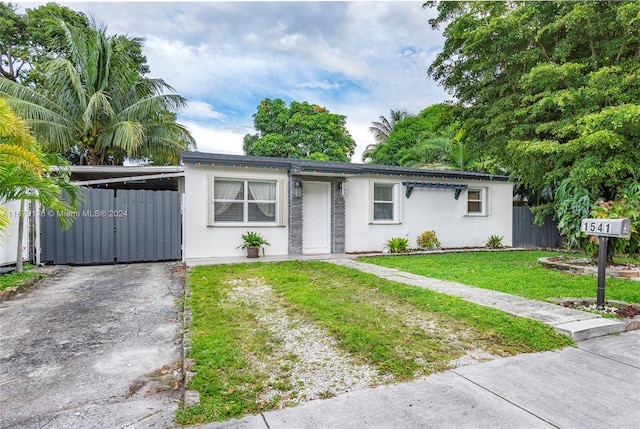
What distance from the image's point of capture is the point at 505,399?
2.45 metres

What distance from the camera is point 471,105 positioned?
1104 centimetres

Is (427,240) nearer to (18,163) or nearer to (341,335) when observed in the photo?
(341,335)

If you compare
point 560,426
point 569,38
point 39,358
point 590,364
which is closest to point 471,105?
point 569,38

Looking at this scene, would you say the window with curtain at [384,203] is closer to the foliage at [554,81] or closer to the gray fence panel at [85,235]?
the foliage at [554,81]

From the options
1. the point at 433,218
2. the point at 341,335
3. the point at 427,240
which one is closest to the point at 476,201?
the point at 433,218

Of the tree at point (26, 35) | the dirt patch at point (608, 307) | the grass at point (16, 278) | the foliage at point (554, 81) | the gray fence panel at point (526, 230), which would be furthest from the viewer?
the tree at point (26, 35)

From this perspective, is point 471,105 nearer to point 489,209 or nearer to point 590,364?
point 489,209

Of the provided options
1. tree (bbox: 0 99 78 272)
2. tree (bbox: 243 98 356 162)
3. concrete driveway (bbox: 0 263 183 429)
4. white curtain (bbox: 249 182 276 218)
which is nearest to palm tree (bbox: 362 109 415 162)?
tree (bbox: 243 98 356 162)

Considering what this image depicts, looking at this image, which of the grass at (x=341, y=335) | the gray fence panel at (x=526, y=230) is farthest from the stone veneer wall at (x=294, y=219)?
the gray fence panel at (x=526, y=230)

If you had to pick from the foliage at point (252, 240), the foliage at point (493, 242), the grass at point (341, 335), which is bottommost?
the grass at point (341, 335)

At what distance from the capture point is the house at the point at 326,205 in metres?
9.16

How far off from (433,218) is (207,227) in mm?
7306

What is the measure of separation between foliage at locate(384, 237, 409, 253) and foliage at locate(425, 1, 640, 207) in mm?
3819

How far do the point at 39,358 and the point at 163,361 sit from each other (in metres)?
1.17
